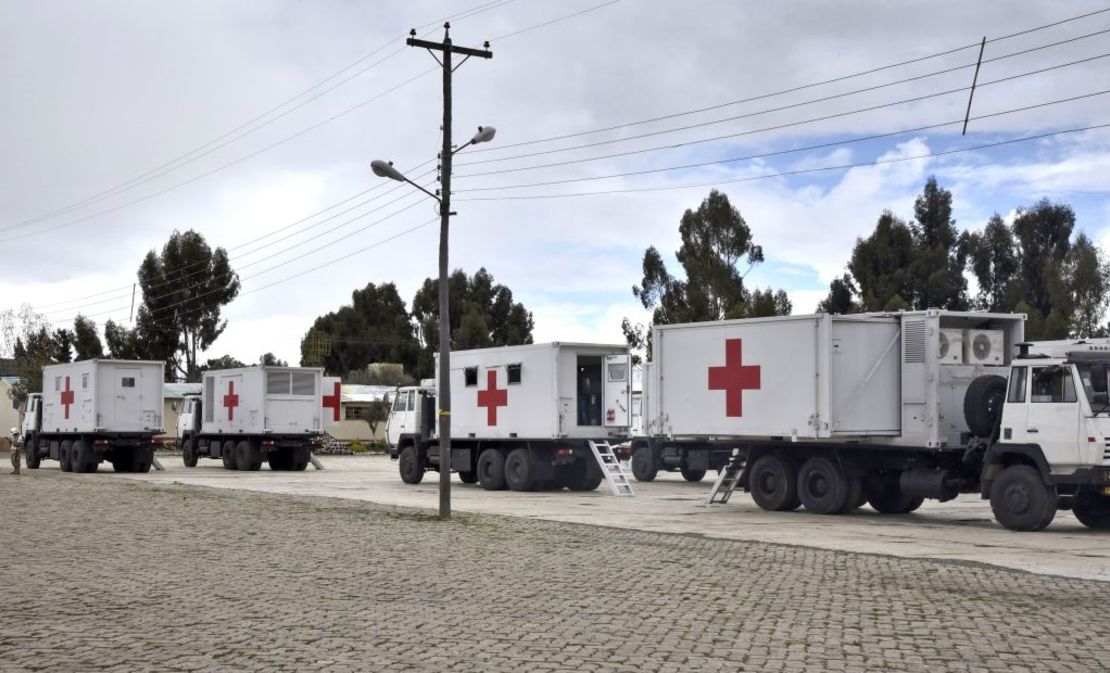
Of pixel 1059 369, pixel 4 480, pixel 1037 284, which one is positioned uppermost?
pixel 1037 284

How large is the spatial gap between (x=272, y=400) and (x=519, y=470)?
44.1ft

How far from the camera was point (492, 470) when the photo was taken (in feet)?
94.9

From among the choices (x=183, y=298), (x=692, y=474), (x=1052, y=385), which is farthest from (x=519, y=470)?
(x=183, y=298)

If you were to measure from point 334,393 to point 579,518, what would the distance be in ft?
93.9

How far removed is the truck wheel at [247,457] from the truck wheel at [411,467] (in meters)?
8.96

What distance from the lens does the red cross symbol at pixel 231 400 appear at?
40.4 meters

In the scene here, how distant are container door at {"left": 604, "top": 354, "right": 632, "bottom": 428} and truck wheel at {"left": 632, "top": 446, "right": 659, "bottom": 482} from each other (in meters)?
5.43

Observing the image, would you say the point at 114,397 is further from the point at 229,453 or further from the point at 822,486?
the point at 822,486

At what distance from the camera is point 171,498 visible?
79.5 ft

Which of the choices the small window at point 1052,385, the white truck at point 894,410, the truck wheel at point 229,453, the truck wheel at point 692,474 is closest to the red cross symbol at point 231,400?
the truck wheel at point 229,453

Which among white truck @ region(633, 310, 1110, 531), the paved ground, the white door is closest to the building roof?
the paved ground

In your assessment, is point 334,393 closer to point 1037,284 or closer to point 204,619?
point 204,619

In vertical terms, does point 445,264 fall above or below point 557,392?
above

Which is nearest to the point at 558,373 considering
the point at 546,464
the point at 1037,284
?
the point at 546,464
